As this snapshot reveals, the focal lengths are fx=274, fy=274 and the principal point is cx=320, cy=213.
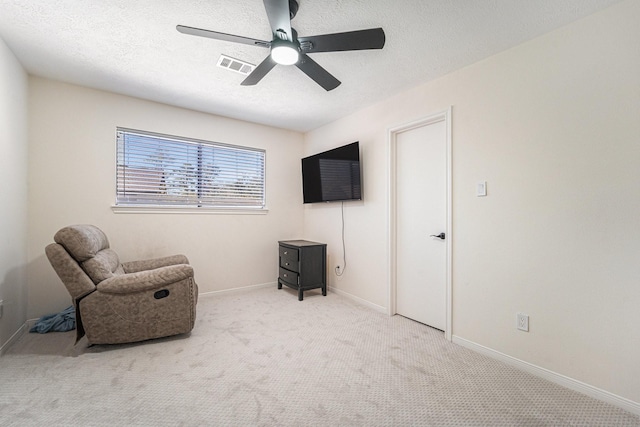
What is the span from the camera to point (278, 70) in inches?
100

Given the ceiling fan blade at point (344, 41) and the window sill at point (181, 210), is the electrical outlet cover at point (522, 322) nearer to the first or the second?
the ceiling fan blade at point (344, 41)

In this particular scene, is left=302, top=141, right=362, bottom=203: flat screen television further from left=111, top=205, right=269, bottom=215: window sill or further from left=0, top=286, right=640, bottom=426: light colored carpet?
left=0, top=286, right=640, bottom=426: light colored carpet

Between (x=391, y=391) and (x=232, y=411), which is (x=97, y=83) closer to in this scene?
(x=232, y=411)

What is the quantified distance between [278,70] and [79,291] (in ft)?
8.08

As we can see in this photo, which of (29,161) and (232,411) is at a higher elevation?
(29,161)

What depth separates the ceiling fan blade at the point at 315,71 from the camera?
1.94 metres

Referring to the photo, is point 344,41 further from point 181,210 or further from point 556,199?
point 181,210

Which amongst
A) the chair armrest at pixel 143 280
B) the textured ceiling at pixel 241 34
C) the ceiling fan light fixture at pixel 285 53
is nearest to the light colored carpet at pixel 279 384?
the chair armrest at pixel 143 280

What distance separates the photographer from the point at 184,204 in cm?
359

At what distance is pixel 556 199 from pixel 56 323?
4332mm

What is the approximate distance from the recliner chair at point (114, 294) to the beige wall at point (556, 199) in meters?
2.46

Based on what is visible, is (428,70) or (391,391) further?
(428,70)

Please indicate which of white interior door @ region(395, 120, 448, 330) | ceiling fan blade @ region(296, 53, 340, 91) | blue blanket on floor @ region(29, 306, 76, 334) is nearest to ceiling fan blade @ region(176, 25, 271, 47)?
ceiling fan blade @ region(296, 53, 340, 91)

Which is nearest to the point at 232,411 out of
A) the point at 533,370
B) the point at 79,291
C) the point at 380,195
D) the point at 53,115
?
the point at 79,291
